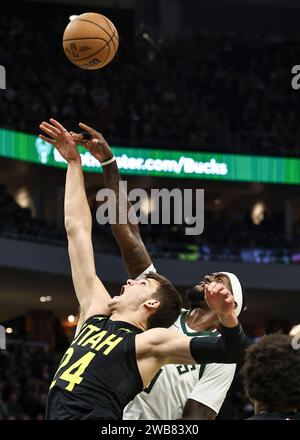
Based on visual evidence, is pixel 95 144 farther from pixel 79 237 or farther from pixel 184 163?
pixel 184 163

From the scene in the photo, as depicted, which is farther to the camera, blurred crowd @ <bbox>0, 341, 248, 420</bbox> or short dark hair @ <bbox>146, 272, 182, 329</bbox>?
blurred crowd @ <bbox>0, 341, 248, 420</bbox>

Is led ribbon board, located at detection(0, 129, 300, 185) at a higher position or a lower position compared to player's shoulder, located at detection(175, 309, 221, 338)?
higher

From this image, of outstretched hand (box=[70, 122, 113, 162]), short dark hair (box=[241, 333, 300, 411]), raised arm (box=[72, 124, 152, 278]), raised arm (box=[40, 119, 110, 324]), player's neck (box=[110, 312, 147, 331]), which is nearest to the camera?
short dark hair (box=[241, 333, 300, 411])

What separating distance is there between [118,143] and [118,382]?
21158mm

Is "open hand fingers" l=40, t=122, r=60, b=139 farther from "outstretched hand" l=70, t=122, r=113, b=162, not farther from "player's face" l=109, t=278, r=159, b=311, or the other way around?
"player's face" l=109, t=278, r=159, b=311

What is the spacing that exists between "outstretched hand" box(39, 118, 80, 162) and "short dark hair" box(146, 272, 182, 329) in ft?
4.18

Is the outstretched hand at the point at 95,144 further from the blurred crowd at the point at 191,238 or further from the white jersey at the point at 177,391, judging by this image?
the blurred crowd at the point at 191,238

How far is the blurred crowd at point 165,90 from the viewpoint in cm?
2597

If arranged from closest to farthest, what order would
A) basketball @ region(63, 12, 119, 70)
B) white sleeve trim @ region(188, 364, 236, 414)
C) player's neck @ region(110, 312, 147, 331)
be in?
player's neck @ region(110, 312, 147, 331) → white sleeve trim @ region(188, 364, 236, 414) → basketball @ region(63, 12, 119, 70)

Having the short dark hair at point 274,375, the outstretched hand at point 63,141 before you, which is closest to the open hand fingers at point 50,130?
the outstretched hand at point 63,141

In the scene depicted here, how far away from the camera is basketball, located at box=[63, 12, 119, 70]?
705 centimetres

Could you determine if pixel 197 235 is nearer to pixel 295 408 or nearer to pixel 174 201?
pixel 174 201

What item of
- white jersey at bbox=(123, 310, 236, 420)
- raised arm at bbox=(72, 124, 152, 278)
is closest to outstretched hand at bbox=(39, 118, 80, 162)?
raised arm at bbox=(72, 124, 152, 278)
